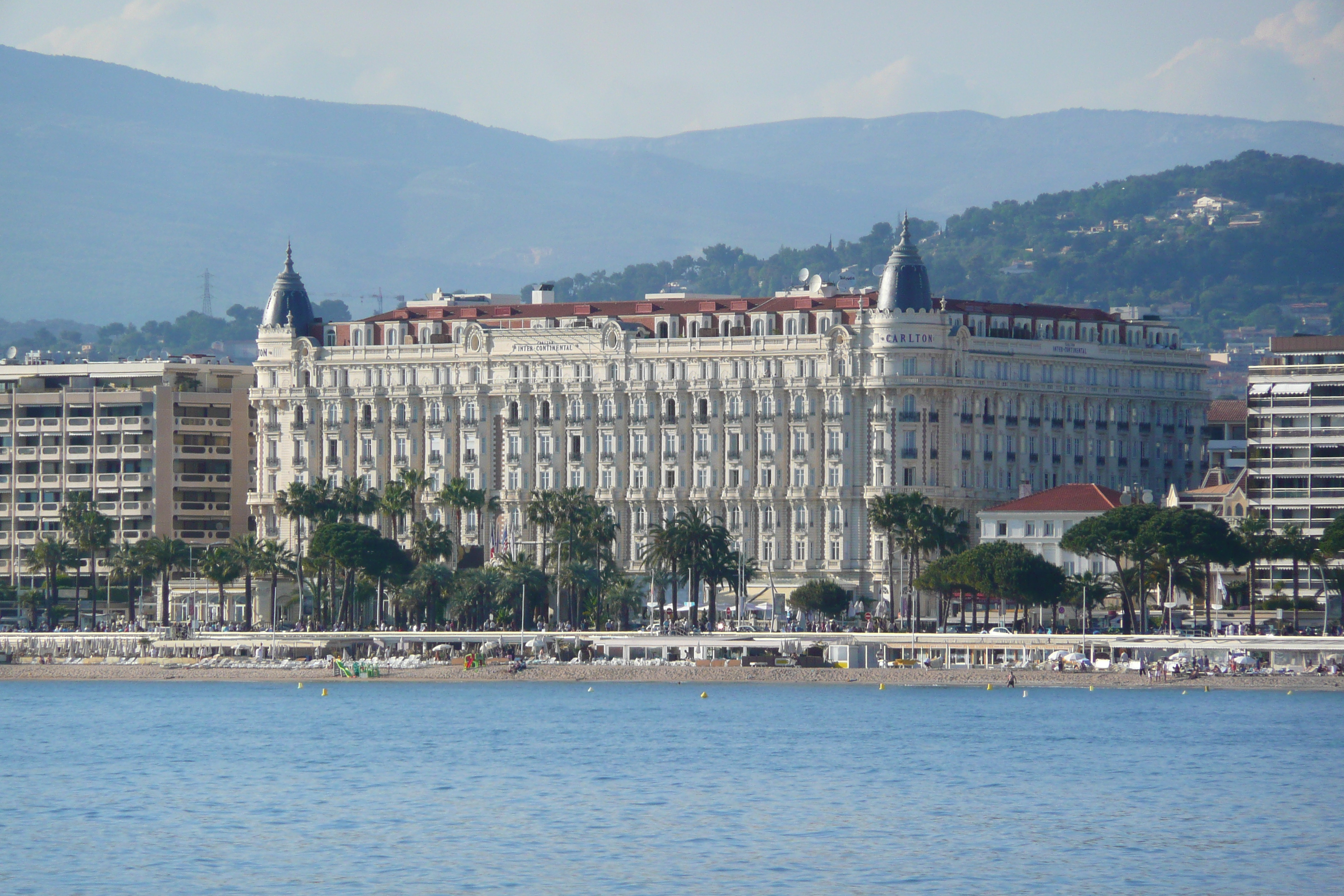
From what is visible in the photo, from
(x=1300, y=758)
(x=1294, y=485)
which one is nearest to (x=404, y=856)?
(x=1300, y=758)

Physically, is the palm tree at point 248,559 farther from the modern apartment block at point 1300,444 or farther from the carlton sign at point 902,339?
the modern apartment block at point 1300,444

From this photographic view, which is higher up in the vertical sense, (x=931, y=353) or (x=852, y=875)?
(x=931, y=353)

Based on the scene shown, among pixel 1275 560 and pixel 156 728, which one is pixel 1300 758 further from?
pixel 1275 560

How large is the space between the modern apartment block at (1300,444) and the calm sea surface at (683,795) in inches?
1246

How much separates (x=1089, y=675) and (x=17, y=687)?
7090cm

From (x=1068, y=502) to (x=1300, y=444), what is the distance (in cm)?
1626

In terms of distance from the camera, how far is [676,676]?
170 metres

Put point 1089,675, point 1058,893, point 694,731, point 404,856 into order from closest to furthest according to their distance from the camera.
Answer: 1. point 1058,893
2. point 404,856
3. point 694,731
4. point 1089,675

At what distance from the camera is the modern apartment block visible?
611ft

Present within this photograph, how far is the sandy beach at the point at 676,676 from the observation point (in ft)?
514

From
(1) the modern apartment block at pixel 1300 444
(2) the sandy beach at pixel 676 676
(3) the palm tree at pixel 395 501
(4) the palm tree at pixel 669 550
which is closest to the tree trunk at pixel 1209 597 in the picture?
(1) the modern apartment block at pixel 1300 444

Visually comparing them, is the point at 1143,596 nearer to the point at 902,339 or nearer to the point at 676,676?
the point at 676,676

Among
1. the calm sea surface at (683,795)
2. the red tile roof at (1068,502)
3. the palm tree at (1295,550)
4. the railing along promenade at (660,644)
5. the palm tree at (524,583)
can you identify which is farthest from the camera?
the red tile roof at (1068,502)

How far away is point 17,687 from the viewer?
593ft
